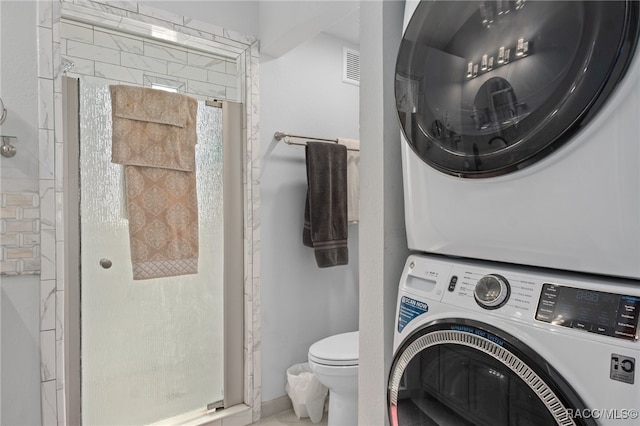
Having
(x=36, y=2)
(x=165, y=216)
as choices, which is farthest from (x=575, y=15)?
(x=36, y=2)

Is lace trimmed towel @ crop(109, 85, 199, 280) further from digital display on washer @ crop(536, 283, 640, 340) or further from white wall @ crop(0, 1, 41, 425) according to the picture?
digital display on washer @ crop(536, 283, 640, 340)

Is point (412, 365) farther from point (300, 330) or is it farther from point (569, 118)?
point (300, 330)

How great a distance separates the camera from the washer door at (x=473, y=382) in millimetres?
644

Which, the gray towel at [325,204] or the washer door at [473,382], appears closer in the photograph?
the washer door at [473,382]

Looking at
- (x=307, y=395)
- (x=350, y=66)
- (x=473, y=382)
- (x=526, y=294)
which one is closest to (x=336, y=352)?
(x=307, y=395)

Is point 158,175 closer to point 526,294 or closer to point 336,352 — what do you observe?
point 336,352

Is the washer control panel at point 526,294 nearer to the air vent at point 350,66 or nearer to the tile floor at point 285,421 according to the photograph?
the tile floor at point 285,421

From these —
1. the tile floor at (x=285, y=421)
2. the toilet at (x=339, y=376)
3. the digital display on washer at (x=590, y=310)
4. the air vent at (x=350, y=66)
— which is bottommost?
the tile floor at (x=285, y=421)

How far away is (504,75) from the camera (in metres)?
0.72

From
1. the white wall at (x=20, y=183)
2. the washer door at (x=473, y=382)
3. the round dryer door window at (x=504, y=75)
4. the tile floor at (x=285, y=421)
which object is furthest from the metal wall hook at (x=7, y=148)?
the tile floor at (x=285, y=421)

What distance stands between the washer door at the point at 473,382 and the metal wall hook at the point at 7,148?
1.67m

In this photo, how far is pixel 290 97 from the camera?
237 centimetres

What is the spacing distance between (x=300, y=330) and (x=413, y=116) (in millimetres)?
1840

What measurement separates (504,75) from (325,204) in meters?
1.69
